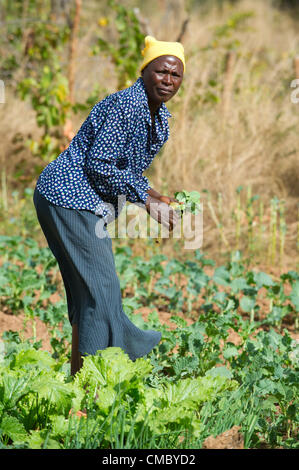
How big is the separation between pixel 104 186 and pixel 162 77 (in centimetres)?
50

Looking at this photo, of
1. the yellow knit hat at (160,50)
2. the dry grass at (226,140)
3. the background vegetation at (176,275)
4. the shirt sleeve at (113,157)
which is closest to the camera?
the background vegetation at (176,275)

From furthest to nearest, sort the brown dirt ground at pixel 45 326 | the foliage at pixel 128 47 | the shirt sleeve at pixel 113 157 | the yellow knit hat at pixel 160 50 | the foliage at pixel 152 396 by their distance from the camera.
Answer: the foliage at pixel 128 47
the brown dirt ground at pixel 45 326
the yellow knit hat at pixel 160 50
the shirt sleeve at pixel 113 157
the foliage at pixel 152 396

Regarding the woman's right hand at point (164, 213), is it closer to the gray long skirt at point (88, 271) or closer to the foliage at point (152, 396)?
the gray long skirt at point (88, 271)

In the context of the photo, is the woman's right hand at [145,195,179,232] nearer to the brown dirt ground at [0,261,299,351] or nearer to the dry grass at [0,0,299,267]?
the brown dirt ground at [0,261,299,351]

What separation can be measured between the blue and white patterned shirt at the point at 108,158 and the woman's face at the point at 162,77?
0.04 meters

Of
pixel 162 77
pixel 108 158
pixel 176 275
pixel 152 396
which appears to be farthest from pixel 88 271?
pixel 176 275

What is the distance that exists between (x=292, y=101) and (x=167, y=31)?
199cm

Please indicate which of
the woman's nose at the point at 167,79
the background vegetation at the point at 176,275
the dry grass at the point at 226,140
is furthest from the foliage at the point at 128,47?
the woman's nose at the point at 167,79

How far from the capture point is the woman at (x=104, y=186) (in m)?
2.54

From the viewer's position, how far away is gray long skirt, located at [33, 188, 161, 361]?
104 inches

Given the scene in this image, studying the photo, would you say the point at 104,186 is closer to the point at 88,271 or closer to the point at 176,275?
the point at 88,271

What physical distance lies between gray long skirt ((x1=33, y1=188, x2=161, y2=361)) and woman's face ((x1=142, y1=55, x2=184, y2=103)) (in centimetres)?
55

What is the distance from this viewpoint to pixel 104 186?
2.61 meters

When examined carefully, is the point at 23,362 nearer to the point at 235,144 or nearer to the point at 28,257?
the point at 28,257
